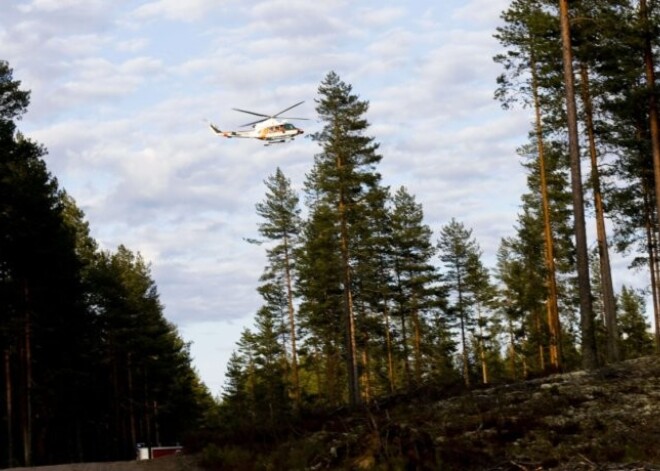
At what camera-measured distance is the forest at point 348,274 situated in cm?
2616

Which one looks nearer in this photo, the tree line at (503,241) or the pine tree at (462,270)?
the tree line at (503,241)

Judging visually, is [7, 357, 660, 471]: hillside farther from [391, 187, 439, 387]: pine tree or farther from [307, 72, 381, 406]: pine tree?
[391, 187, 439, 387]: pine tree

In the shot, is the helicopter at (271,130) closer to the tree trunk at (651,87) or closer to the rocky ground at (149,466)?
the tree trunk at (651,87)

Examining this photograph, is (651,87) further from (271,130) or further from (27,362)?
(27,362)

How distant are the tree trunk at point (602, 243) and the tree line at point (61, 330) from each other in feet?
69.2

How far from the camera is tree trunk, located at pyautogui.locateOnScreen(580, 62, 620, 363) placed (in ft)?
86.0

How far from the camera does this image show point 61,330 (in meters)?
35.9

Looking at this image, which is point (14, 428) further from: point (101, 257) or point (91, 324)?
point (101, 257)

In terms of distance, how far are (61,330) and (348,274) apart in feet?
46.5

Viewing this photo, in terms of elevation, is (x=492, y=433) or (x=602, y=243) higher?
(x=602, y=243)

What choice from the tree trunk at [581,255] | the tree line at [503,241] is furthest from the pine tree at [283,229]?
the tree trunk at [581,255]

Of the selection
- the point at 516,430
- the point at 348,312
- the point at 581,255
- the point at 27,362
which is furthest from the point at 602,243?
the point at 27,362

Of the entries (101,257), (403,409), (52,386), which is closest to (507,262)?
(101,257)

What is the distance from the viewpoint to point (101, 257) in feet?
166
